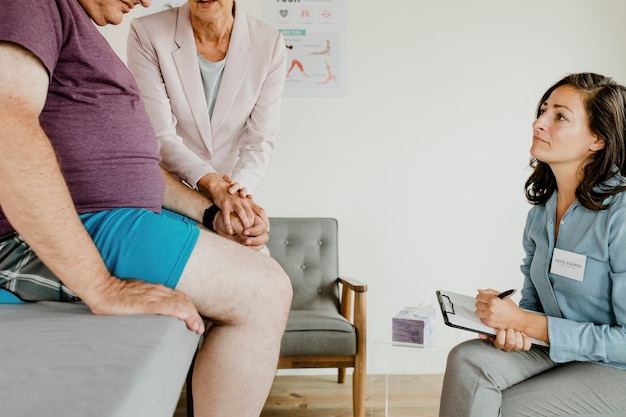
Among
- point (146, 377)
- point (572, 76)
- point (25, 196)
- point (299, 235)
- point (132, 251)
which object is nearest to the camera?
point (146, 377)

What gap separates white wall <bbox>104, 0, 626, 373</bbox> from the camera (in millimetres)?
3410

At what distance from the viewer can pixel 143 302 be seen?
0.97 m

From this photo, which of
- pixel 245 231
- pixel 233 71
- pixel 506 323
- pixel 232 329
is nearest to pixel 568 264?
pixel 506 323

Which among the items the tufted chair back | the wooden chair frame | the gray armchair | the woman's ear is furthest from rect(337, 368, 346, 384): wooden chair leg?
the woman's ear

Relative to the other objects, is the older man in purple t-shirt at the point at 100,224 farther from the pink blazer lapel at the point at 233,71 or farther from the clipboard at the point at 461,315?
the pink blazer lapel at the point at 233,71

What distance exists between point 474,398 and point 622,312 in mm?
450

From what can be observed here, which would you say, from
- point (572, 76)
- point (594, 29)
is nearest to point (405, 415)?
point (572, 76)

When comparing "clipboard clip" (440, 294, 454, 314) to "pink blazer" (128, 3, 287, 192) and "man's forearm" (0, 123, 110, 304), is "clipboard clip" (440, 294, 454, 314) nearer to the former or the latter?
"pink blazer" (128, 3, 287, 192)

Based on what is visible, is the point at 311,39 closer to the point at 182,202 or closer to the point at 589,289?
the point at 182,202

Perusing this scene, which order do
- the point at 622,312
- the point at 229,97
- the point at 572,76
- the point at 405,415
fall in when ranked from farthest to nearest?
1. the point at 405,415
2. the point at 229,97
3. the point at 572,76
4. the point at 622,312

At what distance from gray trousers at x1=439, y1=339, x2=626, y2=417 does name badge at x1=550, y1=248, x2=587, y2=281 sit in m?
0.24

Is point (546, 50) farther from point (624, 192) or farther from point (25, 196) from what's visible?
point (25, 196)

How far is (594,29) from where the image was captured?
3488 millimetres

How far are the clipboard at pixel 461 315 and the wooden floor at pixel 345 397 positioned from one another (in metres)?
0.60
